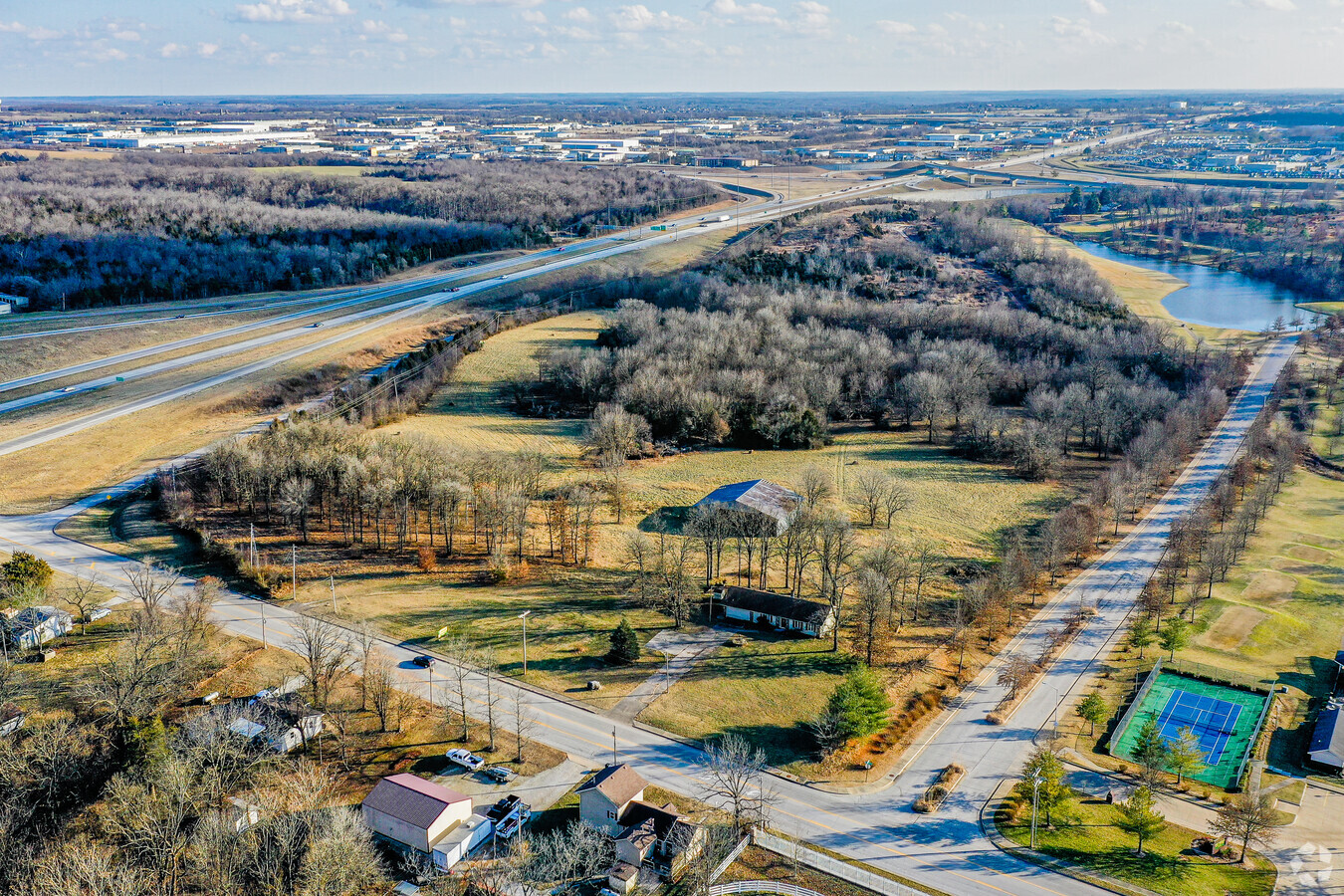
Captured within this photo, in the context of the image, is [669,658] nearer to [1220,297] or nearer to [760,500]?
[760,500]

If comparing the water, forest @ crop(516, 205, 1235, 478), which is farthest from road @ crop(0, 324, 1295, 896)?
the water

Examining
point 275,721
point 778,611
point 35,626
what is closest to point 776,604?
point 778,611

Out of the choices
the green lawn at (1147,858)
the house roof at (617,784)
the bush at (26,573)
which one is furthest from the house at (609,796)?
the bush at (26,573)

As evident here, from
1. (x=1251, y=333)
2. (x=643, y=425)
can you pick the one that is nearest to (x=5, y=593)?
(x=643, y=425)

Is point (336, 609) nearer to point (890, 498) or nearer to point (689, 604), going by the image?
point (689, 604)

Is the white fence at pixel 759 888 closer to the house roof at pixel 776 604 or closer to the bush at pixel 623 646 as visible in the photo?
the bush at pixel 623 646
